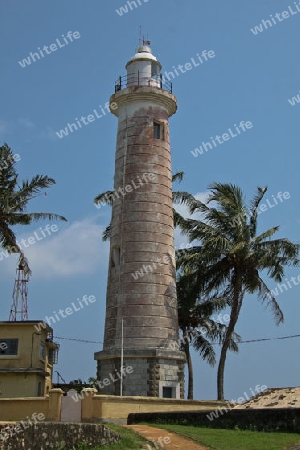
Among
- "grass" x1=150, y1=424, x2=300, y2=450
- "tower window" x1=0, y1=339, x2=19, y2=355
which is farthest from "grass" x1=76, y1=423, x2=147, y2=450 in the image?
"tower window" x1=0, y1=339, x2=19, y2=355

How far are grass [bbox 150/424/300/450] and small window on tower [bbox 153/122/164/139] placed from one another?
16.9 m

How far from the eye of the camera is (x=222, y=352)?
3009 centimetres

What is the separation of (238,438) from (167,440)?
1702 mm

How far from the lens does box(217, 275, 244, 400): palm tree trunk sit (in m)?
29.5

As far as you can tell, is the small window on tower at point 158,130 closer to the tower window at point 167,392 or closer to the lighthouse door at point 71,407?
the tower window at point 167,392

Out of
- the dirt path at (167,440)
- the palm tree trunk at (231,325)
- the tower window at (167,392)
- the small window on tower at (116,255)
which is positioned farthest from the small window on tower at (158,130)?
the dirt path at (167,440)

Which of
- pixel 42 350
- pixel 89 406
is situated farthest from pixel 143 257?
pixel 89 406

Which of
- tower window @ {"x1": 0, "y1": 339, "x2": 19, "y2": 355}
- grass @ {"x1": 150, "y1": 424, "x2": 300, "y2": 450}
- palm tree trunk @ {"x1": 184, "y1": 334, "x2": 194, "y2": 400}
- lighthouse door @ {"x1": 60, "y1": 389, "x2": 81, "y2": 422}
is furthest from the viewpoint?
palm tree trunk @ {"x1": 184, "y1": 334, "x2": 194, "y2": 400}

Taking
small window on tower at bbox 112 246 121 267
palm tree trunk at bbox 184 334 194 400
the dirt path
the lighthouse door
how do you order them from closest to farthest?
1. the dirt path
2. the lighthouse door
3. small window on tower at bbox 112 246 121 267
4. palm tree trunk at bbox 184 334 194 400

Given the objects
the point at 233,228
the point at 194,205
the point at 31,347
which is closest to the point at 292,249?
the point at 233,228

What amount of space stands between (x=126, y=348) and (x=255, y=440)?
1309 centimetres

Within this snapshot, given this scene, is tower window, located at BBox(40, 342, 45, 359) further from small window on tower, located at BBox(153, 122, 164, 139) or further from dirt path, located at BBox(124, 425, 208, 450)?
dirt path, located at BBox(124, 425, 208, 450)

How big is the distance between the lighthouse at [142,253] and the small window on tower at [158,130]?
0.05 meters

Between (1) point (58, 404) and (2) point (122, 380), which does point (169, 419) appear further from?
(2) point (122, 380)
